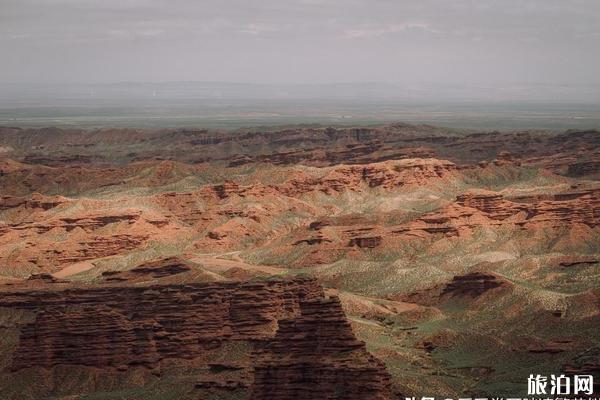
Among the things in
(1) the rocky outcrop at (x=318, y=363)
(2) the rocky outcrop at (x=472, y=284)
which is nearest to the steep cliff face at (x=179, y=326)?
(1) the rocky outcrop at (x=318, y=363)

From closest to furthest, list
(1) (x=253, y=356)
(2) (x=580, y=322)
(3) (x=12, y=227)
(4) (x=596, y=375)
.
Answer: (4) (x=596, y=375) → (1) (x=253, y=356) → (2) (x=580, y=322) → (3) (x=12, y=227)

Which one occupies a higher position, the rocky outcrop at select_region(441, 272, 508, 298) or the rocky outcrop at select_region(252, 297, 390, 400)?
the rocky outcrop at select_region(252, 297, 390, 400)

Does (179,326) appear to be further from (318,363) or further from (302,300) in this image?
(318,363)

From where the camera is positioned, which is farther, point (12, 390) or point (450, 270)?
point (450, 270)

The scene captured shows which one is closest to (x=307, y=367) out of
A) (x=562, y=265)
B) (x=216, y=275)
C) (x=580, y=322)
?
(x=580, y=322)

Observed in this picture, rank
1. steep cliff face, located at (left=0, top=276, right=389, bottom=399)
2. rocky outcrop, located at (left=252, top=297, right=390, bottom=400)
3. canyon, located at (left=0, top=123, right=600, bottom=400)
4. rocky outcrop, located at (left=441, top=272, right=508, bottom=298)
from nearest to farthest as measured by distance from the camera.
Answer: rocky outcrop, located at (left=252, top=297, right=390, bottom=400)
steep cliff face, located at (left=0, top=276, right=389, bottom=399)
canyon, located at (left=0, top=123, right=600, bottom=400)
rocky outcrop, located at (left=441, top=272, right=508, bottom=298)

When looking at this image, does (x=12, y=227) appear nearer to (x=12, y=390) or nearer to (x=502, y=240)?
(x=502, y=240)

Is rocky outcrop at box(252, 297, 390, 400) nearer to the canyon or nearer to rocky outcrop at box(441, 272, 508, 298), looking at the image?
the canyon

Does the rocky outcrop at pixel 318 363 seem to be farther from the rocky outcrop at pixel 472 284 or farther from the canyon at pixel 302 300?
the rocky outcrop at pixel 472 284

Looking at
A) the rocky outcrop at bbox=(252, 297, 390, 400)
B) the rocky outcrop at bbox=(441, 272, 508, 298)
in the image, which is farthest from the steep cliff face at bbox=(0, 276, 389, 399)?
the rocky outcrop at bbox=(441, 272, 508, 298)
